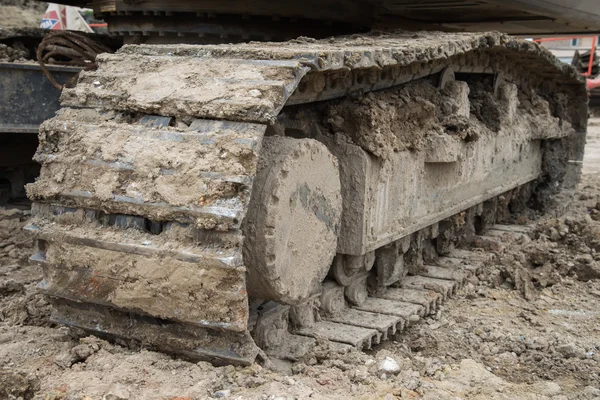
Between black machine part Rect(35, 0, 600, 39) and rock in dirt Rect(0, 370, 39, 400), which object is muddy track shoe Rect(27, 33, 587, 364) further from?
black machine part Rect(35, 0, 600, 39)

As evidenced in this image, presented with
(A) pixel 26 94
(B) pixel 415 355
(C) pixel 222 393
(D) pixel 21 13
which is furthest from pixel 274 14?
(D) pixel 21 13

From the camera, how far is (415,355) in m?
4.05

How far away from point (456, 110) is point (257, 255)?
2.40 metres

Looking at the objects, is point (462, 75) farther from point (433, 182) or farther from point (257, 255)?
point (257, 255)

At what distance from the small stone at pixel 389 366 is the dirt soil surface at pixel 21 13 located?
23.9 feet

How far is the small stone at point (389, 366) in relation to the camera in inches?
129

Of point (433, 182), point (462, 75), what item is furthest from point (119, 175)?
point (462, 75)

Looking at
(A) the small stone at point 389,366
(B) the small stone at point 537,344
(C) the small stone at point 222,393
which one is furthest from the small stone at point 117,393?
(B) the small stone at point 537,344

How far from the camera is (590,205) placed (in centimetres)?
803

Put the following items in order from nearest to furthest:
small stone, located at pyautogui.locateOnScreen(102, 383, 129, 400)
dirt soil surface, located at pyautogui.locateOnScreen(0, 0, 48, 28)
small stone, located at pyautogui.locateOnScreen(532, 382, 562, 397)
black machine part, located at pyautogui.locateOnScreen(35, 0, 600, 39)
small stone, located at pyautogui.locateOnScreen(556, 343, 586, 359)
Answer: small stone, located at pyautogui.locateOnScreen(102, 383, 129, 400)
small stone, located at pyautogui.locateOnScreen(532, 382, 562, 397)
small stone, located at pyautogui.locateOnScreen(556, 343, 586, 359)
black machine part, located at pyautogui.locateOnScreen(35, 0, 600, 39)
dirt soil surface, located at pyautogui.locateOnScreen(0, 0, 48, 28)

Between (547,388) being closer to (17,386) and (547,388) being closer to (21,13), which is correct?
(17,386)

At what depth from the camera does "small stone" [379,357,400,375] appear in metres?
3.27

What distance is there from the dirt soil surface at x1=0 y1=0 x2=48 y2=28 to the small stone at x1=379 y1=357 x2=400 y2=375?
7294 millimetres

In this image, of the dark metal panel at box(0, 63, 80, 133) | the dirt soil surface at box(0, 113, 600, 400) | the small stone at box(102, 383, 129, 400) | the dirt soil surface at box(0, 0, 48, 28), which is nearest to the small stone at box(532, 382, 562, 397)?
the dirt soil surface at box(0, 113, 600, 400)
